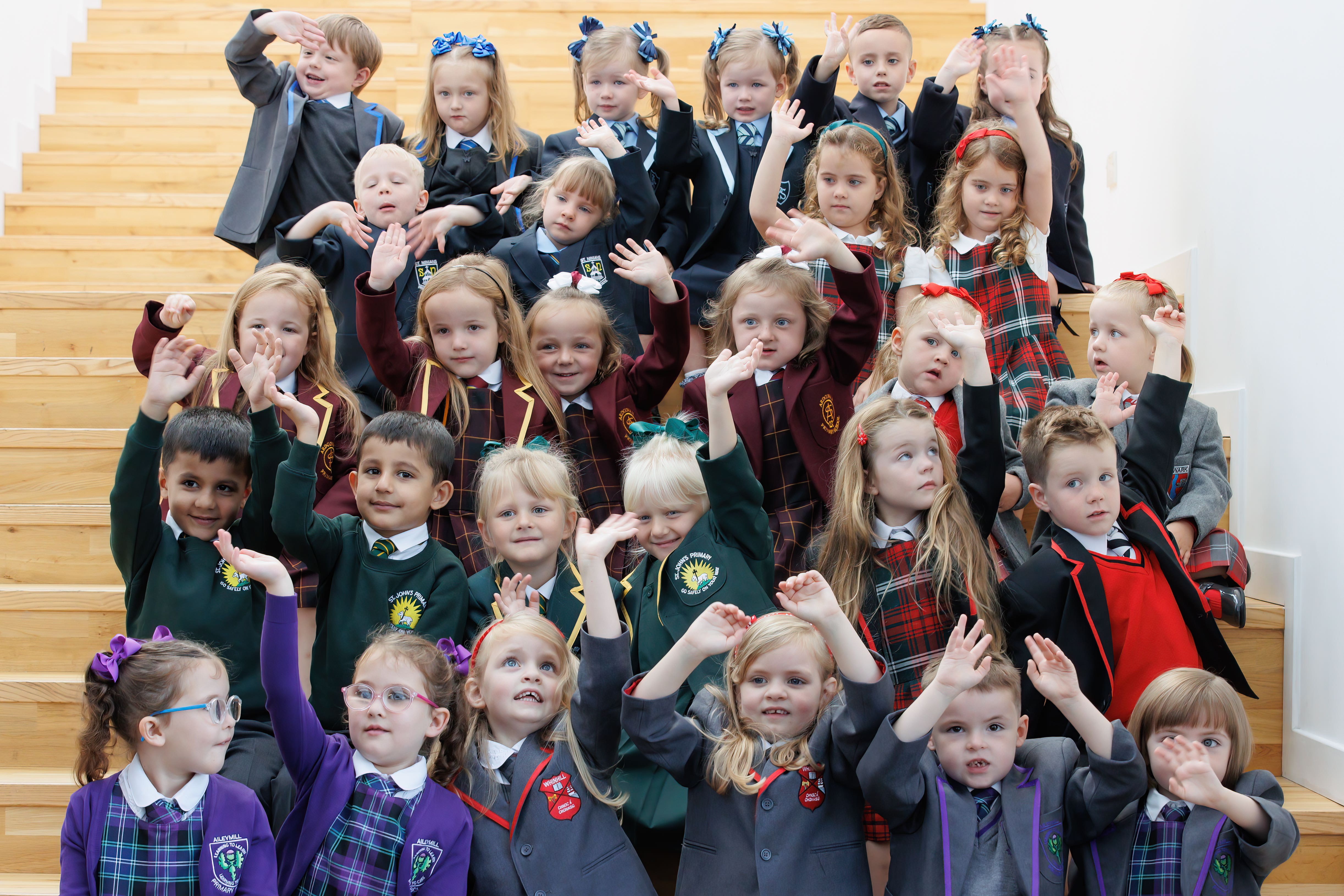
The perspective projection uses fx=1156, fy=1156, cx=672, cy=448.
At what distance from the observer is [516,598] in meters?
2.46

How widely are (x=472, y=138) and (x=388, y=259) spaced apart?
3.68ft

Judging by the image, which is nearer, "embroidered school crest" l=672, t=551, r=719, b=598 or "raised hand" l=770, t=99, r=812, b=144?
"embroidered school crest" l=672, t=551, r=719, b=598

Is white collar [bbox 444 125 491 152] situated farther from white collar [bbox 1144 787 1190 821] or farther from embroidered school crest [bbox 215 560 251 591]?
white collar [bbox 1144 787 1190 821]

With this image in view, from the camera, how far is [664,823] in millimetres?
2307

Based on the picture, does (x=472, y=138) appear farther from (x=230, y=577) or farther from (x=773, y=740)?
(x=773, y=740)

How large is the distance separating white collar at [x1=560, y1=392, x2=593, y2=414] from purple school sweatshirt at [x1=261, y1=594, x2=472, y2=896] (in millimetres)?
1280

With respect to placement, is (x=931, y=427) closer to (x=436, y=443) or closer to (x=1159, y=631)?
(x=1159, y=631)

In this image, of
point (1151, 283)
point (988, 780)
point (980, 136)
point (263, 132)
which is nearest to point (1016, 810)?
point (988, 780)

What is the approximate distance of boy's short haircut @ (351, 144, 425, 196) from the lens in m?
3.56

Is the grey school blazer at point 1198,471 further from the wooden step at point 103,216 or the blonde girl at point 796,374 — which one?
the wooden step at point 103,216

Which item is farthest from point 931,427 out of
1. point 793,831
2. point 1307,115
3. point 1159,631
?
point 1307,115

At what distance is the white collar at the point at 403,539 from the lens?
8.36 feet

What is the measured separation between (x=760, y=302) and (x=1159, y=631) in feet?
4.14

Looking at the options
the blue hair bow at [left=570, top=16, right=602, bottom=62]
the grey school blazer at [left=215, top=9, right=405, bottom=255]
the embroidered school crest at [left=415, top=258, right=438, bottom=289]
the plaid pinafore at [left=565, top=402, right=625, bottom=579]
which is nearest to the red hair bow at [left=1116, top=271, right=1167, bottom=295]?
the plaid pinafore at [left=565, top=402, right=625, bottom=579]
